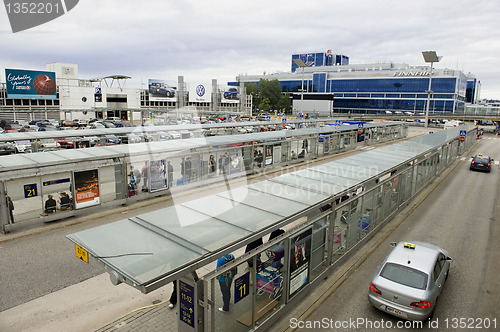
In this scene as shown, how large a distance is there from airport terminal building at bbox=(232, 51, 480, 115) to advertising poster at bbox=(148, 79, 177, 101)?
33.5 meters

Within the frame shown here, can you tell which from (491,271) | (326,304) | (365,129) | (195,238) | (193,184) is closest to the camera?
(195,238)

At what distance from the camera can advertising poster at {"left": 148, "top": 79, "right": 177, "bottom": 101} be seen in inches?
2726

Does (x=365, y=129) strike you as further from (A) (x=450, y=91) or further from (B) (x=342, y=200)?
(A) (x=450, y=91)

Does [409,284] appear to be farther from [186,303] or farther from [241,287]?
[186,303]

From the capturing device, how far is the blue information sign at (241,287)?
5957 millimetres

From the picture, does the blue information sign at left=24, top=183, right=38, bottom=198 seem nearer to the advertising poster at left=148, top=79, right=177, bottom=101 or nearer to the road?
the road

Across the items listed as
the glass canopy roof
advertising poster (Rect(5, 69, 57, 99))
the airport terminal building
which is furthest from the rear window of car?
the airport terminal building

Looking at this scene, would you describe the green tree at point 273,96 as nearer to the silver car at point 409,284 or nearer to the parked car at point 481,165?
the parked car at point 481,165

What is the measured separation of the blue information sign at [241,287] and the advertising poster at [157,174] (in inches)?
403

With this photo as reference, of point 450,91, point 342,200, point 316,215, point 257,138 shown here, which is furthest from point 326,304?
point 450,91

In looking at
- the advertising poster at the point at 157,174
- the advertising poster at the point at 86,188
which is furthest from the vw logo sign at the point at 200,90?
the advertising poster at the point at 86,188

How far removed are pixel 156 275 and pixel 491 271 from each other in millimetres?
9587

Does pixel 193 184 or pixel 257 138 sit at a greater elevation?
pixel 257 138

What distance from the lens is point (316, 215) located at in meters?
8.02
